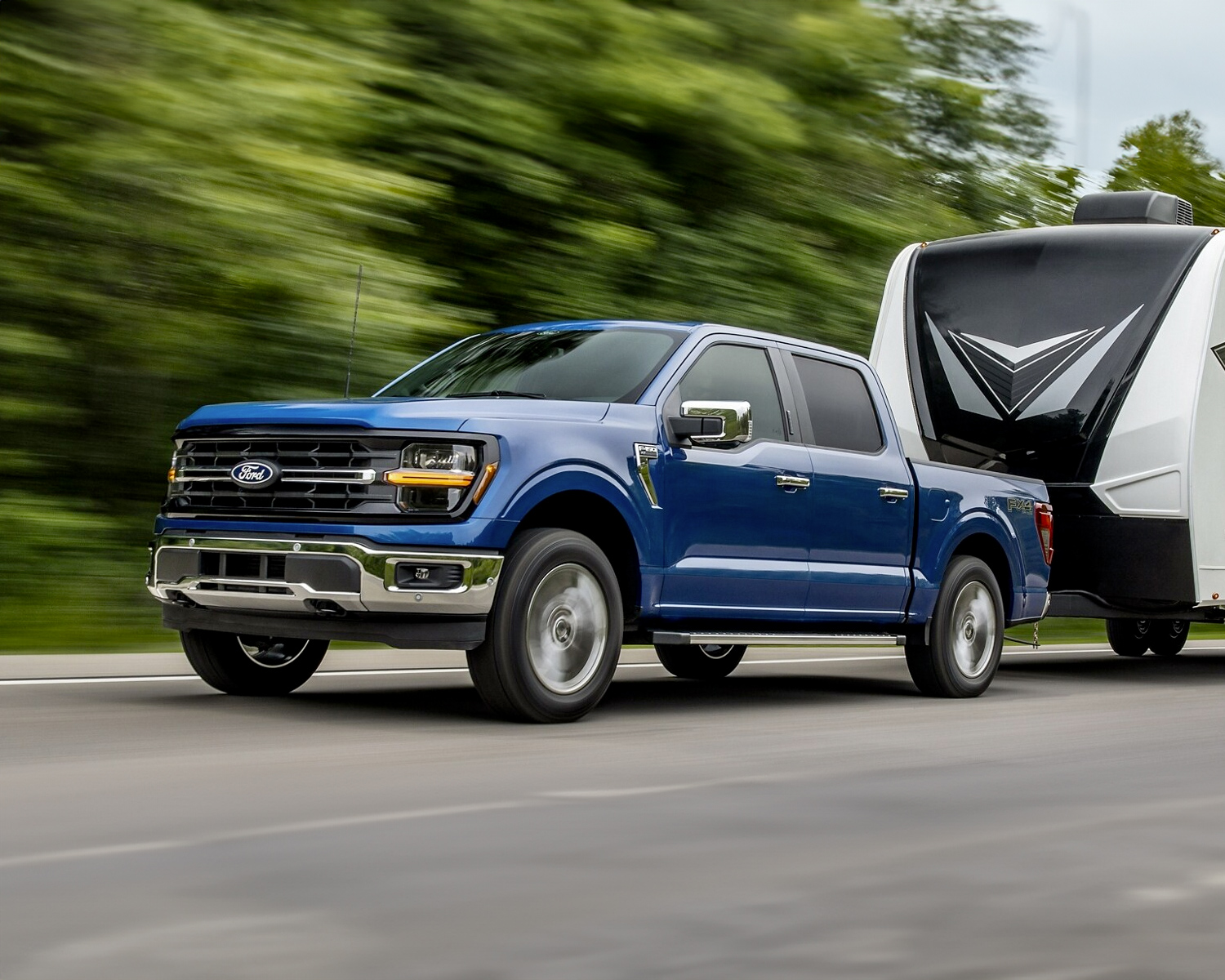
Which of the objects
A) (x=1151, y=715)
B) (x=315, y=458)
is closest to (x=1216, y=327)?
(x=1151, y=715)

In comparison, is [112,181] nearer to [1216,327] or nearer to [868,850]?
[1216,327]

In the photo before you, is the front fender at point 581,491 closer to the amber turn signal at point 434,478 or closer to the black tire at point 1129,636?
the amber turn signal at point 434,478

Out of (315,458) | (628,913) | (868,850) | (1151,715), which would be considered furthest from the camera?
Answer: (1151,715)

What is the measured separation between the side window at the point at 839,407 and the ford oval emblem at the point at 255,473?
10.5 ft

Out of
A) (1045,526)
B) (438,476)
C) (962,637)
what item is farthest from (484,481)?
(1045,526)

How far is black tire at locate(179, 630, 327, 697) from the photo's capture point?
29.7 feet

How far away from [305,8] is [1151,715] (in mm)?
9480

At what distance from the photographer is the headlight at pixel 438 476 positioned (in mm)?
7891

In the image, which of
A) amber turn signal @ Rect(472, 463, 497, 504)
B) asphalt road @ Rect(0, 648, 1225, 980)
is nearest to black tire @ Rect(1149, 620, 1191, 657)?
asphalt road @ Rect(0, 648, 1225, 980)

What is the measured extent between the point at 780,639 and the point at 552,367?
6.13 ft

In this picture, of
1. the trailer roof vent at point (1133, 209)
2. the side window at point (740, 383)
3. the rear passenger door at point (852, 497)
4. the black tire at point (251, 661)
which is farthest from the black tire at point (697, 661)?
the trailer roof vent at point (1133, 209)

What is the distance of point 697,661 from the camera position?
1201 centimetres

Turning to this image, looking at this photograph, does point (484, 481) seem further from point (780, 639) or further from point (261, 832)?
point (261, 832)

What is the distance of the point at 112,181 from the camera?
13.4 m
